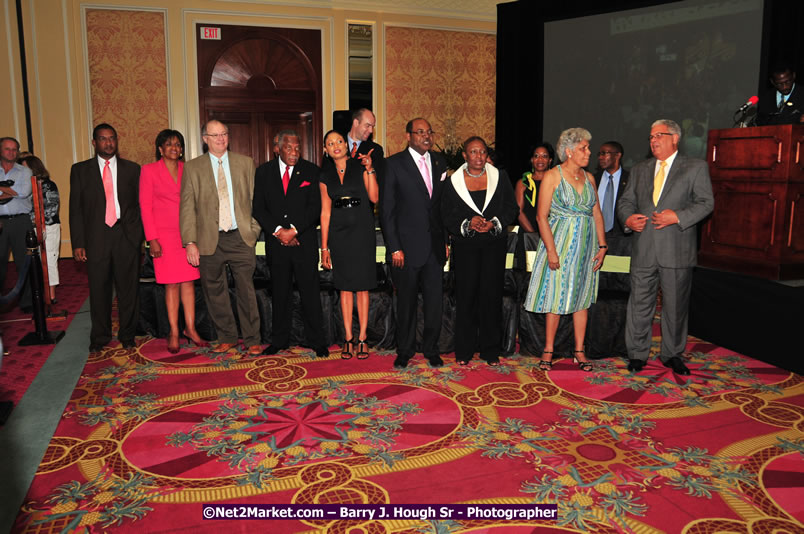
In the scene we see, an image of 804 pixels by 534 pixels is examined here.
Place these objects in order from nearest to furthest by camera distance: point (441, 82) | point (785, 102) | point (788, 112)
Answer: point (788, 112) → point (785, 102) → point (441, 82)

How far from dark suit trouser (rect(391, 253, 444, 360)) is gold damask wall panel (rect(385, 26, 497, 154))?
19.0 feet

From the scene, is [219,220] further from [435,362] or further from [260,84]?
[260,84]

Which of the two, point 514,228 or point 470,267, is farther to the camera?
point 514,228

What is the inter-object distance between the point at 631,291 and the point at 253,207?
8.98 ft

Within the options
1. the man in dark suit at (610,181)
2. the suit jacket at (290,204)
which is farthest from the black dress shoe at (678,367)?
the suit jacket at (290,204)

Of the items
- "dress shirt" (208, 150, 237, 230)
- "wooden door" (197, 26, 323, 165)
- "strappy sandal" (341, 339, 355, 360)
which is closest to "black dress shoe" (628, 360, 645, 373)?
"strappy sandal" (341, 339, 355, 360)

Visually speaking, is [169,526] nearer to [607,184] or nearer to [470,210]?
[470,210]

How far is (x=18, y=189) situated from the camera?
5293 mm

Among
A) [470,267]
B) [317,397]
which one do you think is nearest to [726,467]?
[470,267]

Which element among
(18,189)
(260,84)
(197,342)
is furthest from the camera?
(260,84)

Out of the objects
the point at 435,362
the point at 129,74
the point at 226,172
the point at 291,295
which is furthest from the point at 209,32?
the point at 435,362

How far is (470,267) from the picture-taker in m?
4.02

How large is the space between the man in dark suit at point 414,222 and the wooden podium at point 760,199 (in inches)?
88.0

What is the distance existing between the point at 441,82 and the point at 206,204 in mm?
6336
